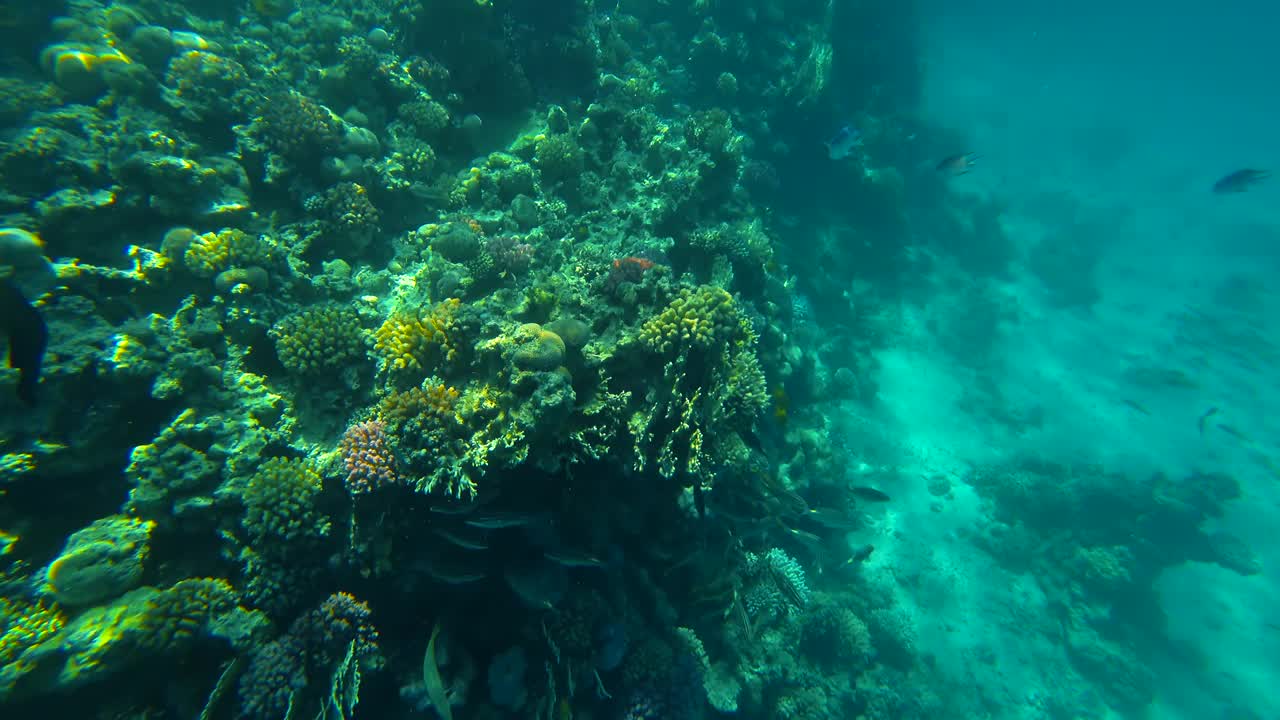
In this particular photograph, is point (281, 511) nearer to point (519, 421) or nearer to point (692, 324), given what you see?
point (519, 421)

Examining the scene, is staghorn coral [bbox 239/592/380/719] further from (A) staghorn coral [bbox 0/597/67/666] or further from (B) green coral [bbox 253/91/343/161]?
(B) green coral [bbox 253/91/343/161]

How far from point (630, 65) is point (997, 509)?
16456mm

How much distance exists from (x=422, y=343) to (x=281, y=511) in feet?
6.15

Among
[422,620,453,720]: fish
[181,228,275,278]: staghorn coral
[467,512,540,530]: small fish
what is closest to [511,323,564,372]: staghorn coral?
[467,512,540,530]: small fish

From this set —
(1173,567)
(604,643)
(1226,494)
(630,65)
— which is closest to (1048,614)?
(1173,567)

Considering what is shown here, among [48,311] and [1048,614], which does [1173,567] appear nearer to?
[1048,614]

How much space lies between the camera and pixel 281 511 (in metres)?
4.05

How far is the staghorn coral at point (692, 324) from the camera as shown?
15.0 feet

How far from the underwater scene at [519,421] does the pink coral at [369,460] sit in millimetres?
33

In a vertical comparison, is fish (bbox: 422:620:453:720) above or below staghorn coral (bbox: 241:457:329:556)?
below

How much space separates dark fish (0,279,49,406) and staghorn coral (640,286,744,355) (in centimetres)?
425

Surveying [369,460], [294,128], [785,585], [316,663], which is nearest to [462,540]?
[369,460]

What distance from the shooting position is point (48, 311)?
14.4 ft

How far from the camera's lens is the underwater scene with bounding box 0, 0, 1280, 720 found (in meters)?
3.99
